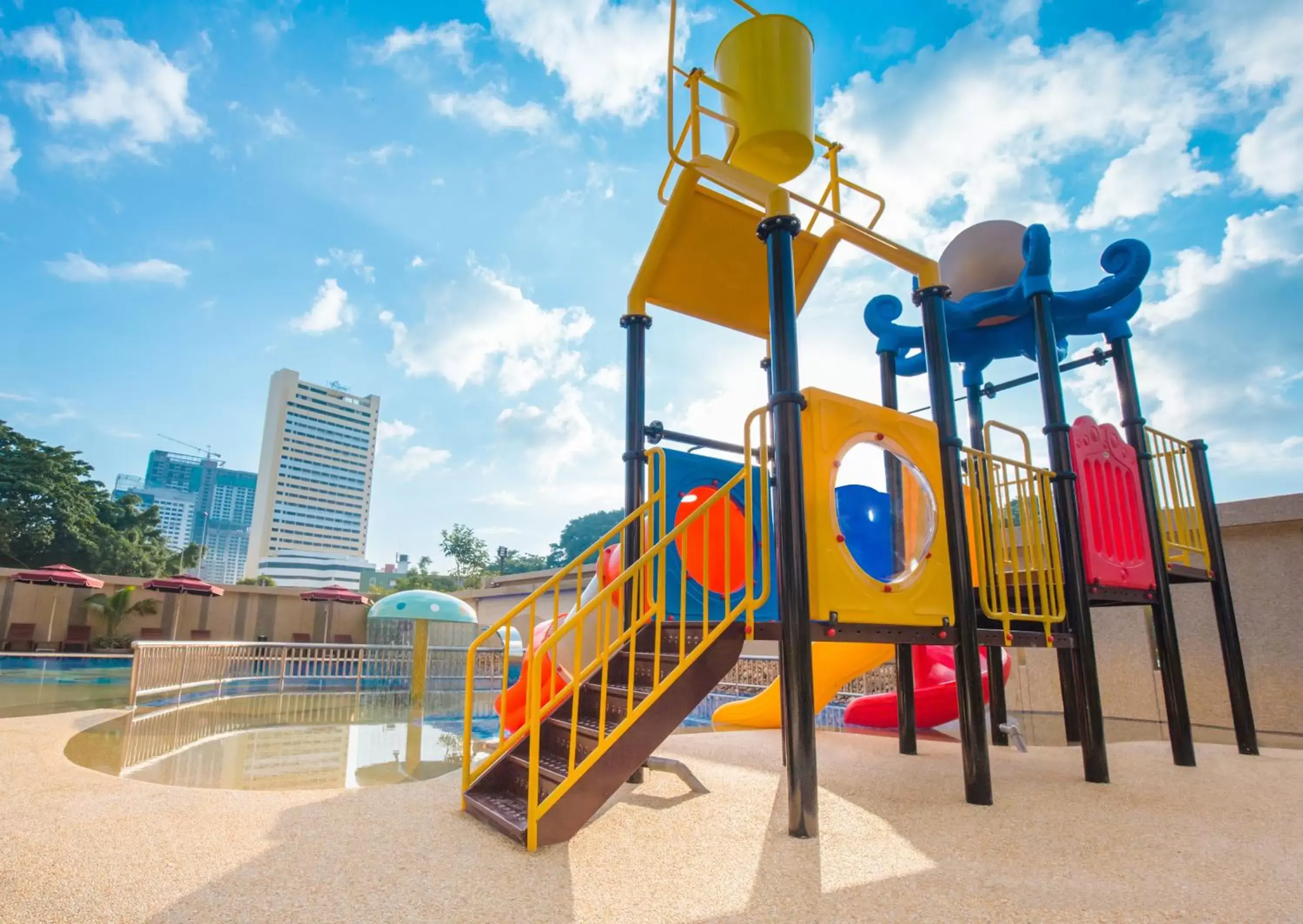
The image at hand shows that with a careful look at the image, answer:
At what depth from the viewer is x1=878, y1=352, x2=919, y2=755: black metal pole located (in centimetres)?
653

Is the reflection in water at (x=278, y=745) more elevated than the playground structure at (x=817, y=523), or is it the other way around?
the playground structure at (x=817, y=523)

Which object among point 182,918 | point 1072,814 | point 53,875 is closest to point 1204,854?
point 1072,814

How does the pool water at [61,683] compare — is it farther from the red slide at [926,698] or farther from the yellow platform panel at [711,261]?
the red slide at [926,698]

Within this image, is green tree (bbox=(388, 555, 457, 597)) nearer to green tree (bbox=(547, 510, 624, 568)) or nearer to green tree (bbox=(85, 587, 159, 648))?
green tree (bbox=(547, 510, 624, 568))

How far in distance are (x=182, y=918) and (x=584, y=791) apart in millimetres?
1801

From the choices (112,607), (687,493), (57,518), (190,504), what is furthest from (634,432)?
(190,504)

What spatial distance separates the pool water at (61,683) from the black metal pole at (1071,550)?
40.1 ft

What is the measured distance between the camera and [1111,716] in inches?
418

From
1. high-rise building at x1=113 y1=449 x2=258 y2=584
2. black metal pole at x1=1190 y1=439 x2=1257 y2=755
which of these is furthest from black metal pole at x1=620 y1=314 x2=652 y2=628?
high-rise building at x1=113 y1=449 x2=258 y2=584

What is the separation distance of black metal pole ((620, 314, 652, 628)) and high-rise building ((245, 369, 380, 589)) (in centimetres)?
11182

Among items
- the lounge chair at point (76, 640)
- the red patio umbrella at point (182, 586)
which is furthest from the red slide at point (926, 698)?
the lounge chair at point (76, 640)

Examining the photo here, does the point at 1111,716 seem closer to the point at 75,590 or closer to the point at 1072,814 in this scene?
the point at 1072,814

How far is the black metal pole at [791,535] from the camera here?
12.6ft

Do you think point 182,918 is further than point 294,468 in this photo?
No
